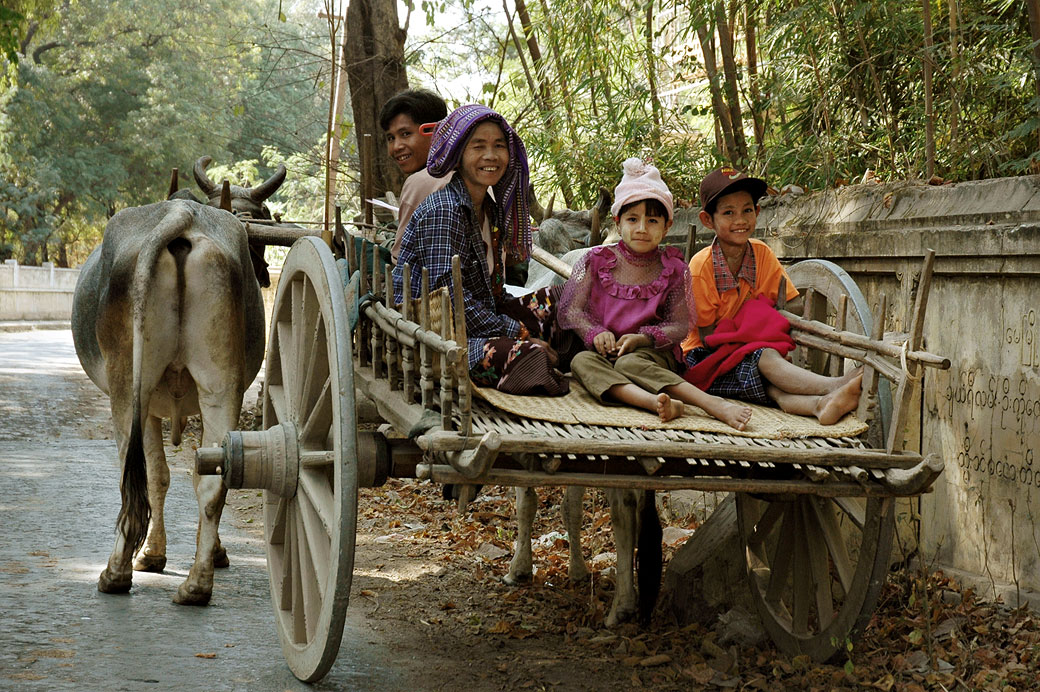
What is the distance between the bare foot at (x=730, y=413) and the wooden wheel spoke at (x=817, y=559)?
2.47 ft

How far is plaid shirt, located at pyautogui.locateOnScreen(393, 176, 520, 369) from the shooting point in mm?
3896

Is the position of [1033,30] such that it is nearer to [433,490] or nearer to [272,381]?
[272,381]

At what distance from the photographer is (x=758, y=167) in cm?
657

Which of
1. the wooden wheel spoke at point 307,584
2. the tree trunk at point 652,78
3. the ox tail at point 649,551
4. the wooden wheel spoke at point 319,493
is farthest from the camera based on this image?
the tree trunk at point 652,78

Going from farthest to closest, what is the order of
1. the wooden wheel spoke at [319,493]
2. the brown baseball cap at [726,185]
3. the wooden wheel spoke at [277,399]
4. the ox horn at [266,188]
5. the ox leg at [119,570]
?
the ox horn at [266,188], the ox leg at [119,570], the wooden wheel spoke at [277,399], the brown baseball cap at [726,185], the wooden wheel spoke at [319,493]

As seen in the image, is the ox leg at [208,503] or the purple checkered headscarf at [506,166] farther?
the ox leg at [208,503]

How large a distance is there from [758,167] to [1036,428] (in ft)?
9.19

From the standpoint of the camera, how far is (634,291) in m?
4.14

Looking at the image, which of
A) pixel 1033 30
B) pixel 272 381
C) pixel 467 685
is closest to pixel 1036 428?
pixel 1033 30

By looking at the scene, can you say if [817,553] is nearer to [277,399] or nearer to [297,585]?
[297,585]

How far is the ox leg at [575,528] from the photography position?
512cm

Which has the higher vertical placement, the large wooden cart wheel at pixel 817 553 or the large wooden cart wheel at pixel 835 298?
the large wooden cart wheel at pixel 835 298

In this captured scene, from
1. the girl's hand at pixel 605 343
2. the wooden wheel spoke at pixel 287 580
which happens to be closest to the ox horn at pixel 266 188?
the wooden wheel spoke at pixel 287 580

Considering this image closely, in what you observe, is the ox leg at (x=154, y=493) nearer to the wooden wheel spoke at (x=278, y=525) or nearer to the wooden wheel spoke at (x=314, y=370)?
the wooden wheel spoke at (x=278, y=525)
